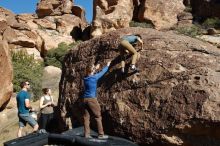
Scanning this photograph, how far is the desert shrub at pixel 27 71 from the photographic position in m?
27.3

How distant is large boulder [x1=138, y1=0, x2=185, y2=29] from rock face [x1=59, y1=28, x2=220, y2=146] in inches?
1144

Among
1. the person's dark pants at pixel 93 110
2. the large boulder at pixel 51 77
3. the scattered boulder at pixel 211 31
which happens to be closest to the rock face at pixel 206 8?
the scattered boulder at pixel 211 31

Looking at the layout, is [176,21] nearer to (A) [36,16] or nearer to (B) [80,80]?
(A) [36,16]

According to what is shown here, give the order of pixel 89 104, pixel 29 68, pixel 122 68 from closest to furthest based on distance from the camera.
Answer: pixel 89 104, pixel 122 68, pixel 29 68

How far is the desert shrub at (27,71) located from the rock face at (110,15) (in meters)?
5.90

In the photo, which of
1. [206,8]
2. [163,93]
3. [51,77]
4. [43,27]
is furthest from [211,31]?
[163,93]

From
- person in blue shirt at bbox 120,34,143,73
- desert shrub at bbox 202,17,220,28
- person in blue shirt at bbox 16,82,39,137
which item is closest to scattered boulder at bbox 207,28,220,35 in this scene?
desert shrub at bbox 202,17,220,28

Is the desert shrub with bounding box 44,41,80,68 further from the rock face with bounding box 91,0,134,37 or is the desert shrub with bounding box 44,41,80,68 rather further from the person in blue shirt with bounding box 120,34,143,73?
the person in blue shirt with bounding box 120,34,143,73

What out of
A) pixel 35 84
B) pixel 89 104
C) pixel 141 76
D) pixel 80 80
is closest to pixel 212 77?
pixel 141 76

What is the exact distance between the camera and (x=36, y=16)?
147 feet

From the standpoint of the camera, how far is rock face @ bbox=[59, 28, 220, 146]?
26.3 ft

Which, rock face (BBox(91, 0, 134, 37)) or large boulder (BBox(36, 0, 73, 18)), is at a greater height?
large boulder (BBox(36, 0, 73, 18))

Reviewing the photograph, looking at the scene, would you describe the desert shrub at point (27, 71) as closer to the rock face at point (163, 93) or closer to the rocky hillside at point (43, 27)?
the rocky hillside at point (43, 27)

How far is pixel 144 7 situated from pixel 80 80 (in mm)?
29838
